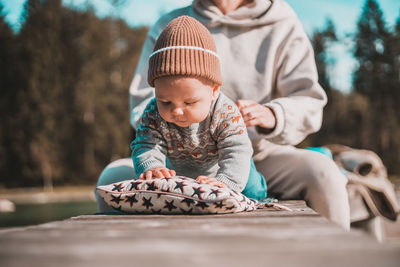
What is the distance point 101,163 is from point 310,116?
22761mm

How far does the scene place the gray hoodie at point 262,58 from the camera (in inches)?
106

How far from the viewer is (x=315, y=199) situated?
227cm

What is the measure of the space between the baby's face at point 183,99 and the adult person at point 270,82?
0.63m

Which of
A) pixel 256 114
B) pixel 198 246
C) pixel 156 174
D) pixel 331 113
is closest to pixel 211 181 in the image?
pixel 156 174

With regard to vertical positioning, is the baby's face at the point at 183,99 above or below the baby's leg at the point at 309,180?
above

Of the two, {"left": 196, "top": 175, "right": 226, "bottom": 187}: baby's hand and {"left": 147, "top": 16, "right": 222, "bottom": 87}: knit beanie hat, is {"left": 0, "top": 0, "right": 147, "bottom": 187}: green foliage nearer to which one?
{"left": 147, "top": 16, "right": 222, "bottom": 87}: knit beanie hat

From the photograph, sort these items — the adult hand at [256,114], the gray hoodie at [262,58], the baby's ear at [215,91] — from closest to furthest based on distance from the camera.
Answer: the baby's ear at [215,91]
the adult hand at [256,114]
the gray hoodie at [262,58]

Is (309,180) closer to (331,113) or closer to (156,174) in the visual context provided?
(156,174)

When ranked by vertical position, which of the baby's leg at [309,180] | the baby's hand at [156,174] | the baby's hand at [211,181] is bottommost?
the baby's leg at [309,180]

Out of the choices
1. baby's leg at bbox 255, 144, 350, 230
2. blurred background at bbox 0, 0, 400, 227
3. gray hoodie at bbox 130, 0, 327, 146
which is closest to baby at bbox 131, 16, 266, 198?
baby's leg at bbox 255, 144, 350, 230

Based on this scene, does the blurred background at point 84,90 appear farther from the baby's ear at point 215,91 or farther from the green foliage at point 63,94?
the baby's ear at point 215,91

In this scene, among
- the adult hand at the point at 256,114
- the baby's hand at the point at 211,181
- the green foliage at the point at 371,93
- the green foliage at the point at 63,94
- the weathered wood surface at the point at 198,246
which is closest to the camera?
the weathered wood surface at the point at 198,246

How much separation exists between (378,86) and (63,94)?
18.2m

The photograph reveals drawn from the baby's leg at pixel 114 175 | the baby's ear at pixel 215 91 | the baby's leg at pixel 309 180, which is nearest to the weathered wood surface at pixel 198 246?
the baby's ear at pixel 215 91
